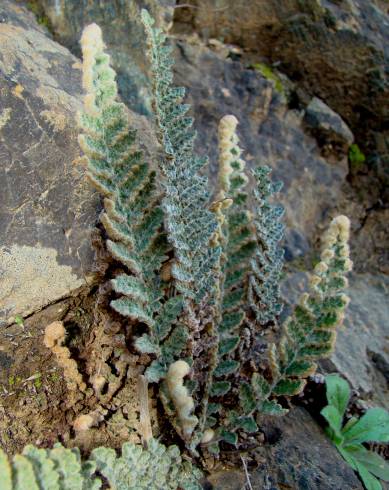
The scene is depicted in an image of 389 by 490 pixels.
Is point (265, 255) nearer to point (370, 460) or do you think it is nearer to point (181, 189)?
point (181, 189)

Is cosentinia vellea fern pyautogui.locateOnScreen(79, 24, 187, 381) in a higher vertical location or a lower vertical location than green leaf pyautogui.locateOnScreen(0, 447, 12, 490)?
higher

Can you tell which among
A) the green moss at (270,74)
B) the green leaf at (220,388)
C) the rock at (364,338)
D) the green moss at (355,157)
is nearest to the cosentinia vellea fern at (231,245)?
the green leaf at (220,388)

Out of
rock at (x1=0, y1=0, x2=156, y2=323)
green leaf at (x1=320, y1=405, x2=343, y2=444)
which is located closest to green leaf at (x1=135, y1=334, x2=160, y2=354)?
rock at (x1=0, y1=0, x2=156, y2=323)

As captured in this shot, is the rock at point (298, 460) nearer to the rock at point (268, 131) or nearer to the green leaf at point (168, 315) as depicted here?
the green leaf at point (168, 315)

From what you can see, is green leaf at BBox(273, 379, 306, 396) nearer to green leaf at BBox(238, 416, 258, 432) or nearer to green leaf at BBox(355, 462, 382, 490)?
green leaf at BBox(238, 416, 258, 432)

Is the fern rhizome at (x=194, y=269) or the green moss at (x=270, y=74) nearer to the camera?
the fern rhizome at (x=194, y=269)

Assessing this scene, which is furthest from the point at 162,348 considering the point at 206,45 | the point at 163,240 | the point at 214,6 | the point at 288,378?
the point at 214,6

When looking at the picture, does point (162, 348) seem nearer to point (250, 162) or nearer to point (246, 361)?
point (246, 361)
